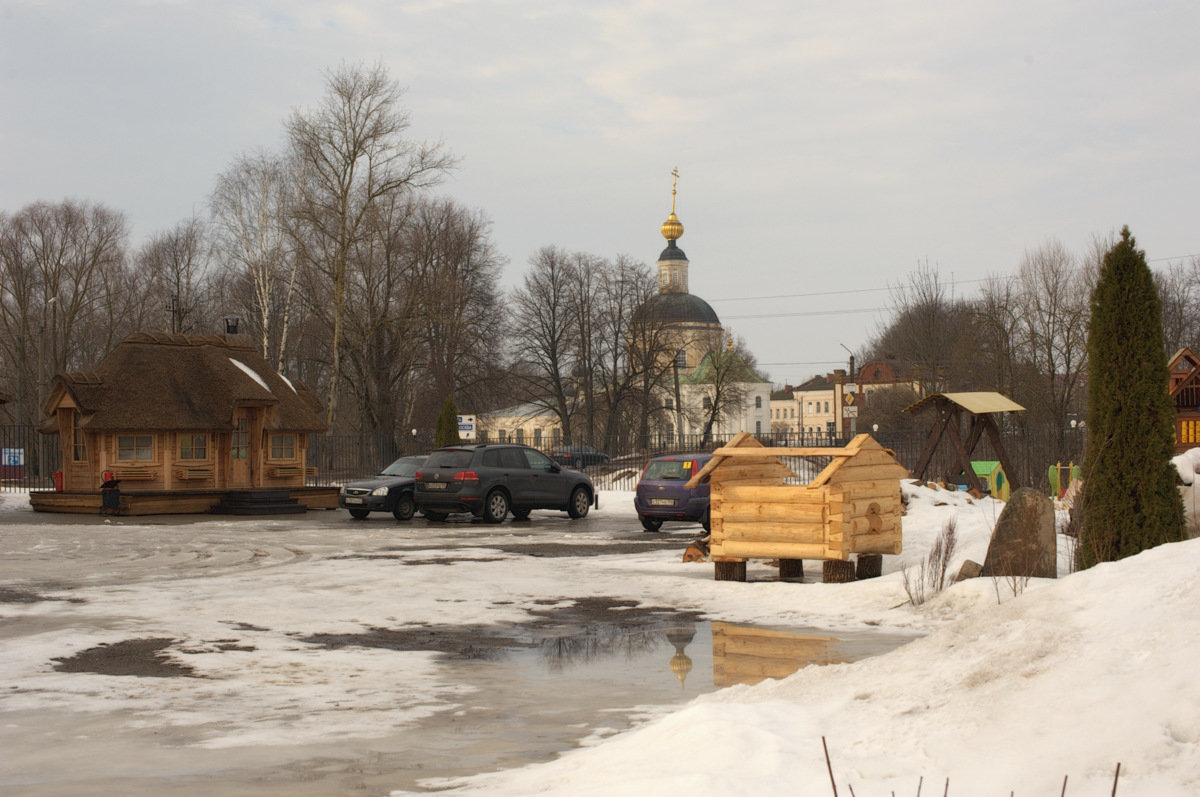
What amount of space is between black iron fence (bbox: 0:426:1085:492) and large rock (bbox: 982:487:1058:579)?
23052 millimetres

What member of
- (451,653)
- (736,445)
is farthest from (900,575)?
(451,653)

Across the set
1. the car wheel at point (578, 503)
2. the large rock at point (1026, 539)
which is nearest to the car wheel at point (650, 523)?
the car wheel at point (578, 503)

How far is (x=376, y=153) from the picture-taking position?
48.6m

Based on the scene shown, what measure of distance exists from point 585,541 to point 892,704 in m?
15.5

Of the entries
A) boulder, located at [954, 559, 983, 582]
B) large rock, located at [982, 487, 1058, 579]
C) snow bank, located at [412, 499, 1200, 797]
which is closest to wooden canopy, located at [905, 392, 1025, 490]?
boulder, located at [954, 559, 983, 582]

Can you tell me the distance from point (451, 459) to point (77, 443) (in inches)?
470

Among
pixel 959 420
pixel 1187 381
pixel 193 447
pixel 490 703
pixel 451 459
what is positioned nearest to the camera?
pixel 490 703

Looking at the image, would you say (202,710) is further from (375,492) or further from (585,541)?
(375,492)

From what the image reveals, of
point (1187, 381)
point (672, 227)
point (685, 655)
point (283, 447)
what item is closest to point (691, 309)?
point (672, 227)

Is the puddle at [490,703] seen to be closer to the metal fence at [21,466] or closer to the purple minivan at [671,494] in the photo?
the purple minivan at [671,494]

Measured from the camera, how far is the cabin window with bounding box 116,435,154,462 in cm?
3100

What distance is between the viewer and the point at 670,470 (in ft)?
79.5

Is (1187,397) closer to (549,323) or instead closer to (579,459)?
(579,459)

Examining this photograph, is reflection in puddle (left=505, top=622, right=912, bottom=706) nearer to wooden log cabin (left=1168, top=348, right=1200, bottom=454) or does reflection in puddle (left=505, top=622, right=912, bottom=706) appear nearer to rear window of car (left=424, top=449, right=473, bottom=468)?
rear window of car (left=424, top=449, right=473, bottom=468)
